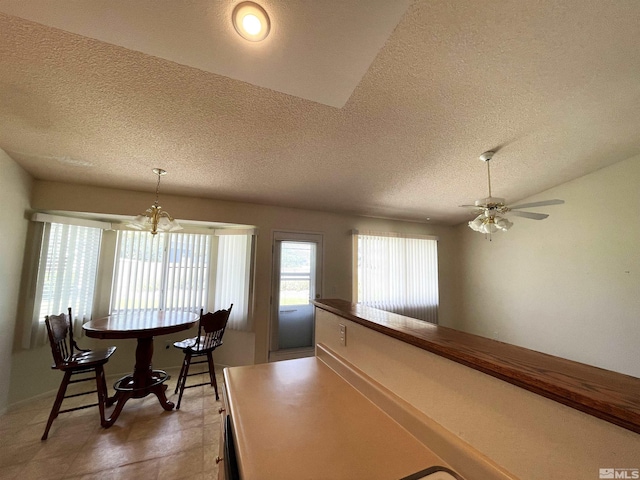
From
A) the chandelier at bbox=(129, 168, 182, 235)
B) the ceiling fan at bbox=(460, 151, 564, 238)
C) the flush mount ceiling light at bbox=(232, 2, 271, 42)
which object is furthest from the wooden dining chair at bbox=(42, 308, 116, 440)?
the ceiling fan at bbox=(460, 151, 564, 238)

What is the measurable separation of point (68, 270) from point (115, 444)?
2.08m

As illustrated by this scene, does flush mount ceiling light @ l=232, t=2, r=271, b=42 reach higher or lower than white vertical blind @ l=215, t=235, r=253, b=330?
higher

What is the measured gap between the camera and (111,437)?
7.06 ft

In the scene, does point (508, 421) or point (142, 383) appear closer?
point (508, 421)

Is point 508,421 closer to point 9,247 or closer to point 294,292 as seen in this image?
point 294,292

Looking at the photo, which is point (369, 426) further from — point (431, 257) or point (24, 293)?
point (431, 257)

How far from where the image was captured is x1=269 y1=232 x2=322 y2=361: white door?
3.66m

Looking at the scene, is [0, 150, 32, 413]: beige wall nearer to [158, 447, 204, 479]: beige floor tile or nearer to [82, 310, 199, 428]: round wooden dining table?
[82, 310, 199, 428]: round wooden dining table

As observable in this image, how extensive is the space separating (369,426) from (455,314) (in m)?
4.93

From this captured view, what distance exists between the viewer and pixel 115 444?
6.79 feet

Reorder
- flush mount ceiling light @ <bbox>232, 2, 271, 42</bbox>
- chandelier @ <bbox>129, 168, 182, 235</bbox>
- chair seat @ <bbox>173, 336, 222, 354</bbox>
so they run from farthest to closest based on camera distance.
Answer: chair seat @ <bbox>173, 336, 222, 354</bbox> → chandelier @ <bbox>129, 168, 182, 235</bbox> → flush mount ceiling light @ <bbox>232, 2, 271, 42</bbox>

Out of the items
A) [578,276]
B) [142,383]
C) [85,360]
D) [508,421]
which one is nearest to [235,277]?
[142,383]

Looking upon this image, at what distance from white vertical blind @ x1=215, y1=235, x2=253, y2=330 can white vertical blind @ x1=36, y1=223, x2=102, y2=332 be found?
1510 millimetres

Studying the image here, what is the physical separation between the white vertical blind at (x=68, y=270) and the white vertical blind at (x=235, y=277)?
1510mm
